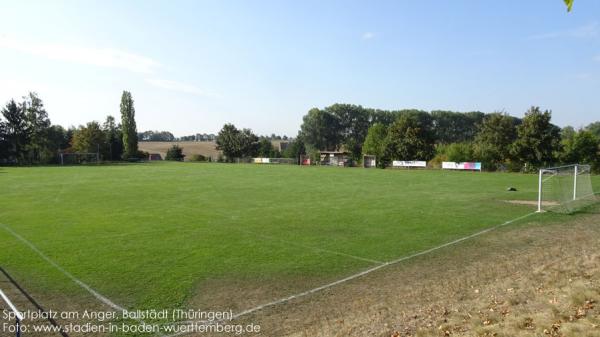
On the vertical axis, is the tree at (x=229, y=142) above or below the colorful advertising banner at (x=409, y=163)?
above

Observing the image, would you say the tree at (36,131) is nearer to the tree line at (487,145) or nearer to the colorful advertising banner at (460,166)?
the tree line at (487,145)

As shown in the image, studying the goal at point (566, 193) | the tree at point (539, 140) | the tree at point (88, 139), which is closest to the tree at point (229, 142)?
the tree at point (88, 139)

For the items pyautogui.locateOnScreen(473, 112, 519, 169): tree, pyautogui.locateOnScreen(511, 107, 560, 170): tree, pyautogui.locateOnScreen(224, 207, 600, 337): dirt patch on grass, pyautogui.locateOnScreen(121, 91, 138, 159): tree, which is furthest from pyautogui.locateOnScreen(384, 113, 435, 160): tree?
pyautogui.locateOnScreen(121, 91, 138, 159): tree

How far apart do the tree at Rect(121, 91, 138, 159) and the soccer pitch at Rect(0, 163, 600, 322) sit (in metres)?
88.0

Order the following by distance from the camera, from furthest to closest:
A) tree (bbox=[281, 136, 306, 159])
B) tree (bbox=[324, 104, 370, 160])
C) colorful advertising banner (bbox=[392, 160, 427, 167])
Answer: tree (bbox=[324, 104, 370, 160]) → tree (bbox=[281, 136, 306, 159]) → colorful advertising banner (bbox=[392, 160, 427, 167])

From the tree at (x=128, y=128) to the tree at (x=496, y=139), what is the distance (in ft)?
286

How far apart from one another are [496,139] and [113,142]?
9118cm

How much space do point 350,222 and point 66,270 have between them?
31.6ft

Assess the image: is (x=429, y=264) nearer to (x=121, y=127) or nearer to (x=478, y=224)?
(x=478, y=224)

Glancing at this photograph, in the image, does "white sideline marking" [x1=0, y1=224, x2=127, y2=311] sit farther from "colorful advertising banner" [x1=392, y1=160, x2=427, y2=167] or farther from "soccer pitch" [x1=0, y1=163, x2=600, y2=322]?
"colorful advertising banner" [x1=392, y1=160, x2=427, y2=167]

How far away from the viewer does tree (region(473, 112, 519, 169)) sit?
52094 millimetres

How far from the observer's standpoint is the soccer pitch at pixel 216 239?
8.55 m

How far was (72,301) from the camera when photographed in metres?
7.73

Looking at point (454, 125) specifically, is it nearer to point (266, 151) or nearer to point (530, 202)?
point (266, 151)
